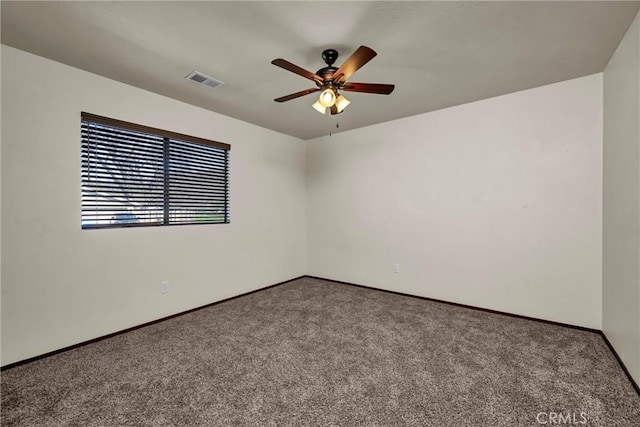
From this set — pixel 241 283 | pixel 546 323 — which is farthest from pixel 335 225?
pixel 546 323

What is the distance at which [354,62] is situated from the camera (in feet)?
5.90

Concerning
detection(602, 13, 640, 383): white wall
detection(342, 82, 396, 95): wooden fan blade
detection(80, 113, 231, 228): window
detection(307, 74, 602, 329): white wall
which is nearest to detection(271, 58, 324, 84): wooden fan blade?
detection(342, 82, 396, 95): wooden fan blade

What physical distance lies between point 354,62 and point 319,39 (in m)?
0.42

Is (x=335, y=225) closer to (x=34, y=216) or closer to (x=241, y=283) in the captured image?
(x=241, y=283)

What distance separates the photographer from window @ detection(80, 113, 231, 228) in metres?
2.55

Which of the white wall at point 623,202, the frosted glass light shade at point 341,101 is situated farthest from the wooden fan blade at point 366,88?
the white wall at point 623,202

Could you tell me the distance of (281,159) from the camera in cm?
447

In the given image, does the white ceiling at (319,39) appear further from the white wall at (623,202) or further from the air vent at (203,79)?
the white wall at (623,202)

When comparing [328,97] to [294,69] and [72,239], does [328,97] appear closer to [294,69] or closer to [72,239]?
[294,69]

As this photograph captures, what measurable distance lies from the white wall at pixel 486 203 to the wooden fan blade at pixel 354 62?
1191mm

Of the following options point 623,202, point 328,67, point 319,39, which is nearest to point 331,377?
point 328,67

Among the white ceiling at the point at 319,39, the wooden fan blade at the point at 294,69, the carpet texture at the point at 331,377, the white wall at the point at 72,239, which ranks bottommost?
the carpet texture at the point at 331,377

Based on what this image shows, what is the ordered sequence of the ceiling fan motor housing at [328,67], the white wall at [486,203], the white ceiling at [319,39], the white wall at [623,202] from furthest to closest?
1. the white wall at [486,203]
2. the ceiling fan motor housing at [328,67]
3. the white wall at [623,202]
4. the white ceiling at [319,39]

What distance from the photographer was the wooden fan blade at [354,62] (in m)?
1.65
